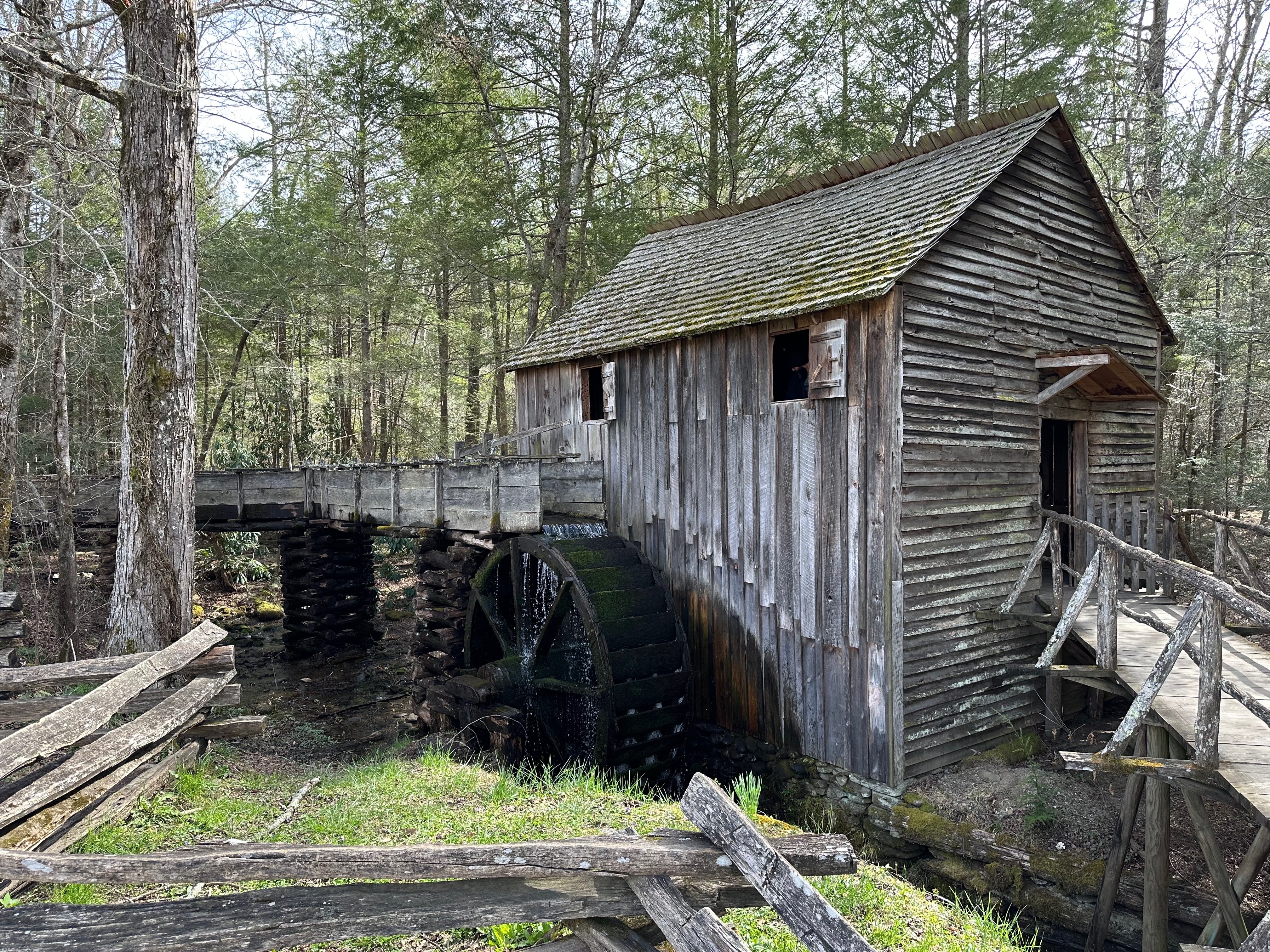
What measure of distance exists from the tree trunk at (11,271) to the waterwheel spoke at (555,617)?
6.01m

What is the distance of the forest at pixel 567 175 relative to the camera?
1278cm

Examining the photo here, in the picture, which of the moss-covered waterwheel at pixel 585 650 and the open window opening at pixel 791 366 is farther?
the open window opening at pixel 791 366

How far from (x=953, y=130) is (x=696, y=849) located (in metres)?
8.94

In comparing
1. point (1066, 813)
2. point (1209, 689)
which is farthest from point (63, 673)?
point (1066, 813)

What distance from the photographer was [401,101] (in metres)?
16.2

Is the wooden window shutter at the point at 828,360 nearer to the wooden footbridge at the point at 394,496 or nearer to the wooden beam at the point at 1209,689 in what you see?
the wooden footbridge at the point at 394,496

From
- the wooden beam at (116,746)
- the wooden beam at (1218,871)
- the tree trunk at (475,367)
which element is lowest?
the wooden beam at (1218,871)

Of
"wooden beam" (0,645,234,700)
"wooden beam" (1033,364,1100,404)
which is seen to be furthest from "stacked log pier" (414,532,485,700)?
"wooden beam" (1033,364,1100,404)

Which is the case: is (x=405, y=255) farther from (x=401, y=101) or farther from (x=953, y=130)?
(x=953, y=130)

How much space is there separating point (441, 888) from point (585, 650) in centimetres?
694

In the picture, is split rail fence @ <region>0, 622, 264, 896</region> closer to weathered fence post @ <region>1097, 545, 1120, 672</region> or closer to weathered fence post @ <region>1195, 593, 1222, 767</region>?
weathered fence post @ <region>1195, 593, 1222, 767</region>

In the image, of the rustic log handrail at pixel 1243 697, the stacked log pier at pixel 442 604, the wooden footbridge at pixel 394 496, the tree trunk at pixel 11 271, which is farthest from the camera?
the stacked log pier at pixel 442 604

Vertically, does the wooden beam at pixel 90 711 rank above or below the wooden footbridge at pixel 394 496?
below

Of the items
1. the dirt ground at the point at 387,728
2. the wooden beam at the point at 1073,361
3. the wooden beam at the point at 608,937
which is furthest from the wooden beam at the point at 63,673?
the wooden beam at the point at 1073,361
